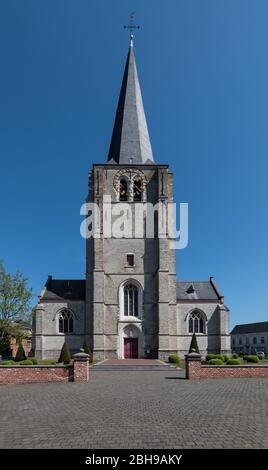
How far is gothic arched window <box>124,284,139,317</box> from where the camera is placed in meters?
41.4

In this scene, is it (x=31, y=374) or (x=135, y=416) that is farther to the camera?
(x=31, y=374)

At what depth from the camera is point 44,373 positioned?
19781 mm

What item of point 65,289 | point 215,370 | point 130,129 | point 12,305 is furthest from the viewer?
point 130,129

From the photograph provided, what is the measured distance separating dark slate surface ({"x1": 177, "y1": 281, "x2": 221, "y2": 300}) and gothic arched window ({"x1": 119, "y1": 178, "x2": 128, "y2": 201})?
11.6 metres

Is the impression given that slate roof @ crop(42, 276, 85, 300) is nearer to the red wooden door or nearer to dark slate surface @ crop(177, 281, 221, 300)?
the red wooden door

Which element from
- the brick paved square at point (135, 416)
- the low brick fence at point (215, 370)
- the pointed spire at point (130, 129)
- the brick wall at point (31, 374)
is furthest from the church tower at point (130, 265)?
the brick paved square at point (135, 416)

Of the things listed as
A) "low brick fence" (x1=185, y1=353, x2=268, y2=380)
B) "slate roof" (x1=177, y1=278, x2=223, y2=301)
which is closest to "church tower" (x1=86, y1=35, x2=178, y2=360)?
"slate roof" (x1=177, y1=278, x2=223, y2=301)

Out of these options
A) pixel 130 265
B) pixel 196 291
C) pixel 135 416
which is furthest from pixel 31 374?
pixel 196 291

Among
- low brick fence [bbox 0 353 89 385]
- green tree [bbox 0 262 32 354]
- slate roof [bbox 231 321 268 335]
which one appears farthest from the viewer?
slate roof [bbox 231 321 268 335]

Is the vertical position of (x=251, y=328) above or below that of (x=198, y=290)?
below

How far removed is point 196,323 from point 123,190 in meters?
16.4

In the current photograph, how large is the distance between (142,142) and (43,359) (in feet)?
84.5

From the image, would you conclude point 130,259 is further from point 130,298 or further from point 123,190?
point 123,190
